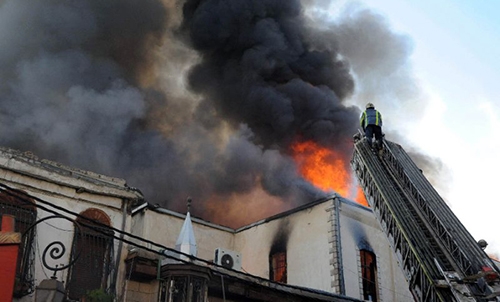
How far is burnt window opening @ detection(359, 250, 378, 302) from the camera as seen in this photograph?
19233mm

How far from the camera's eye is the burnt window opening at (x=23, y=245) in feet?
43.7

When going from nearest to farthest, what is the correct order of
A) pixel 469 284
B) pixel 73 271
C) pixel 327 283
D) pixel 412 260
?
pixel 469 284, pixel 412 260, pixel 73 271, pixel 327 283

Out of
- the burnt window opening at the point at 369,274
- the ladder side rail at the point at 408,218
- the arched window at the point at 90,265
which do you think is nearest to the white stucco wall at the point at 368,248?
the burnt window opening at the point at 369,274

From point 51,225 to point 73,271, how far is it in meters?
1.67

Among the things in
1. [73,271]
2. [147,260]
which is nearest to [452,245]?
[147,260]

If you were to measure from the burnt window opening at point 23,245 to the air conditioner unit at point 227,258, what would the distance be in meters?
5.70

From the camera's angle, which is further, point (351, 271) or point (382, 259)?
point (382, 259)

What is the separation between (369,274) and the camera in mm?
19766

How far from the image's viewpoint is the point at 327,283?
60.5ft

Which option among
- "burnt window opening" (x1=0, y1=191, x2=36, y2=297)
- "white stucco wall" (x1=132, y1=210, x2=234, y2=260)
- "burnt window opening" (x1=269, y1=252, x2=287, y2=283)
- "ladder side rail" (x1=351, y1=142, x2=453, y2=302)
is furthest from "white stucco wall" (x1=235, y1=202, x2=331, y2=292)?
"burnt window opening" (x1=0, y1=191, x2=36, y2=297)

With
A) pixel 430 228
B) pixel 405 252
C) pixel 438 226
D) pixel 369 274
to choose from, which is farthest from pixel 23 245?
pixel 369 274

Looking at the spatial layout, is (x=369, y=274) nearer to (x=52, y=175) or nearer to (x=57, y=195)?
(x=57, y=195)

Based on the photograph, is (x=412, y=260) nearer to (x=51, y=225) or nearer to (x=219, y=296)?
(x=219, y=296)

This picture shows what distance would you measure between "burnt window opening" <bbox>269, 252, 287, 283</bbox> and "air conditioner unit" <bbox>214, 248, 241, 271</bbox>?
3.90m
